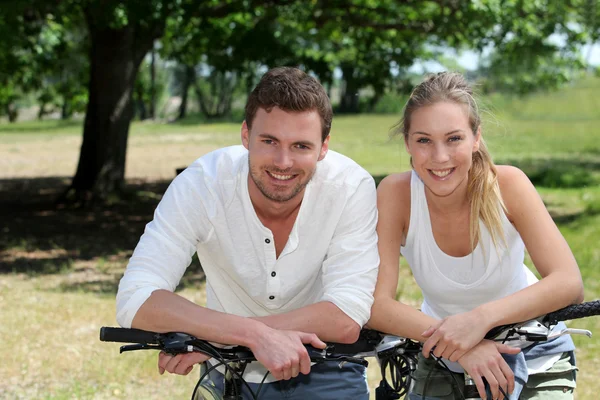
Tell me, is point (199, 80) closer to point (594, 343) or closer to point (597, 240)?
point (597, 240)

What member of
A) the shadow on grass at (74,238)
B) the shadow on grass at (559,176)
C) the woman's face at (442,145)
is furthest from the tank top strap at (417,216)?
the shadow on grass at (559,176)

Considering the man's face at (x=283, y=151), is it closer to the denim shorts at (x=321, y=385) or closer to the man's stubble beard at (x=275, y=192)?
the man's stubble beard at (x=275, y=192)

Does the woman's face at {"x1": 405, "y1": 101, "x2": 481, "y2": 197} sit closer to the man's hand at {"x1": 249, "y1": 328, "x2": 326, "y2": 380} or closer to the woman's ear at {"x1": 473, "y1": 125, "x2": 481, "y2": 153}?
the woman's ear at {"x1": 473, "y1": 125, "x2": 481, "y2": 153}

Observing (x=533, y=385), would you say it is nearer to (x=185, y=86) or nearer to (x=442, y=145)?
(x=442, y=145)

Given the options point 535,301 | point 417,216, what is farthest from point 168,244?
point 535,301

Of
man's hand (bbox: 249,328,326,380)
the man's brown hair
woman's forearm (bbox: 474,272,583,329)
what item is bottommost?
man's hand (bbox: 249,328,326,380)

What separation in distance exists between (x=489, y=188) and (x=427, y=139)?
0.30 metres

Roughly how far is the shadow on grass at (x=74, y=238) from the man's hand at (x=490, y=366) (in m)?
6.63

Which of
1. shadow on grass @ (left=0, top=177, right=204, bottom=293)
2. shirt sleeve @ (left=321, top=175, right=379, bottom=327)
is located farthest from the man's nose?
shadow on grass @ (left=0, top=177, right=204, bottom=293)

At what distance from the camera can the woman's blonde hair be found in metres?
3.15

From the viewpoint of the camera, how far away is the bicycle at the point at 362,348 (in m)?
2.54

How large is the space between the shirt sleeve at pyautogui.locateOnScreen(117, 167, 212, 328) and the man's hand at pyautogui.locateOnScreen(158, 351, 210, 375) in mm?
232

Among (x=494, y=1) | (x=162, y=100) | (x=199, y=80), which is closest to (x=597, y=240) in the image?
(x=494, y=1)

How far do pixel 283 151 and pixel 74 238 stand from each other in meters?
9.74
